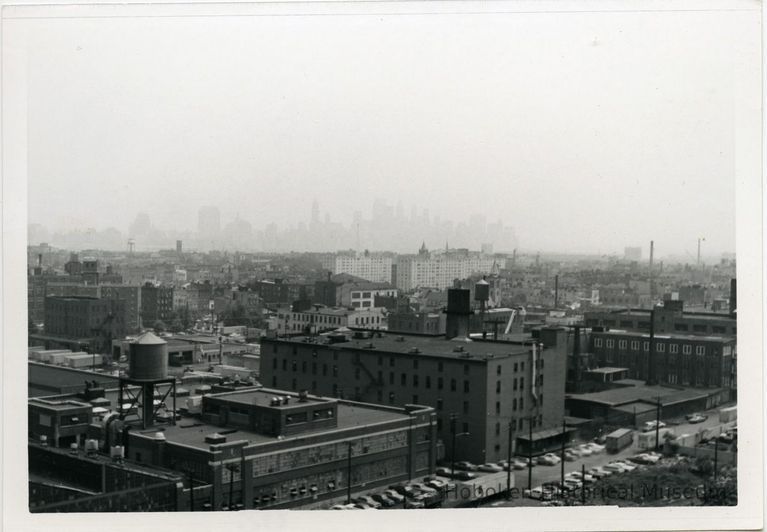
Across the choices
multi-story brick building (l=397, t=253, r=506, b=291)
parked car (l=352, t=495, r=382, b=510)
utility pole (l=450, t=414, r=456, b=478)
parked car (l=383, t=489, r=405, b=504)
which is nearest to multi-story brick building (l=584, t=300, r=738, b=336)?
multi-story brick building (l=397, t=253, r=506, b=291)

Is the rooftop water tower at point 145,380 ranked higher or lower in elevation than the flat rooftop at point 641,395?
higher

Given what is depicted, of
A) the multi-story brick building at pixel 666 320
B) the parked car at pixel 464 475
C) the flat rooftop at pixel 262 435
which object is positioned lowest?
the parked car at pixel 464 475

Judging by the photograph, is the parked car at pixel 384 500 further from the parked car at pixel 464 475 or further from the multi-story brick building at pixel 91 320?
the multi-story brick building at pixel 91 320

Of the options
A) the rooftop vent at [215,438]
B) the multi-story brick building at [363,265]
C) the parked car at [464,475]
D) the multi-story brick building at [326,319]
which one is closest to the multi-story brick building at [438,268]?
the multi-story brick building at [363,265]

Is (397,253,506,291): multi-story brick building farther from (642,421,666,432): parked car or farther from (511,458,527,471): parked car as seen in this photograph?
(642,421,666,432): parked car

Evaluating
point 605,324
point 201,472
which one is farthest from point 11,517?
point 605,324

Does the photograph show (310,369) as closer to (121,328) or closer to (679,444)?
(121,328)
